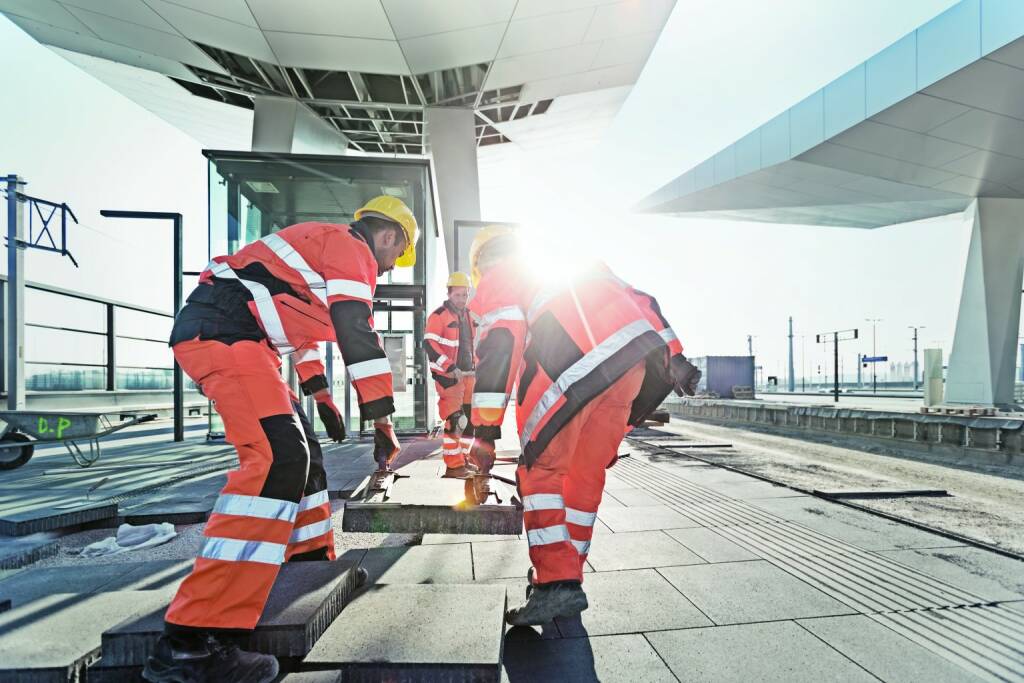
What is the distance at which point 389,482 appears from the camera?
12.7 feet

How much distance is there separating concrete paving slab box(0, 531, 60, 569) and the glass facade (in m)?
6.17

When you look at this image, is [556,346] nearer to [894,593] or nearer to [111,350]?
[894,593]

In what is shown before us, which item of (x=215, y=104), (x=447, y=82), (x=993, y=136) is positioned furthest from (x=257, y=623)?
(x=993, y=136)

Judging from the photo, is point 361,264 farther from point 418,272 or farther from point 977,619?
point 418,272

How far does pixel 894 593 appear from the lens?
2.46m

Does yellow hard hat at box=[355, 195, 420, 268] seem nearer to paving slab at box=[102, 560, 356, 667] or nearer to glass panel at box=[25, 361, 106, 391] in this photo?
paving slab at box=[102, 560, 356, 667]

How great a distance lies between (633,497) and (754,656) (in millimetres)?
2844

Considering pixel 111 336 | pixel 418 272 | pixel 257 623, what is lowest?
pixel 257 623

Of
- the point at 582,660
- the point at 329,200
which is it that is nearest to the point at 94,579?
the point at 582,660

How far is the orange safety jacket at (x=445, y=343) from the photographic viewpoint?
5.78 meters

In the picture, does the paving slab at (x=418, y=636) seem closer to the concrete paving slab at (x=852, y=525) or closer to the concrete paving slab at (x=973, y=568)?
the concrete paving slab at (x=973, y=568)

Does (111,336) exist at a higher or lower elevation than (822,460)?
higher

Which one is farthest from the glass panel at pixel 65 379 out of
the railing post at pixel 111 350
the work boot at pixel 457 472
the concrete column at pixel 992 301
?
the concrete column at pixel 992 301

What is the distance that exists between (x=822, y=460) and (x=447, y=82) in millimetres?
12129
